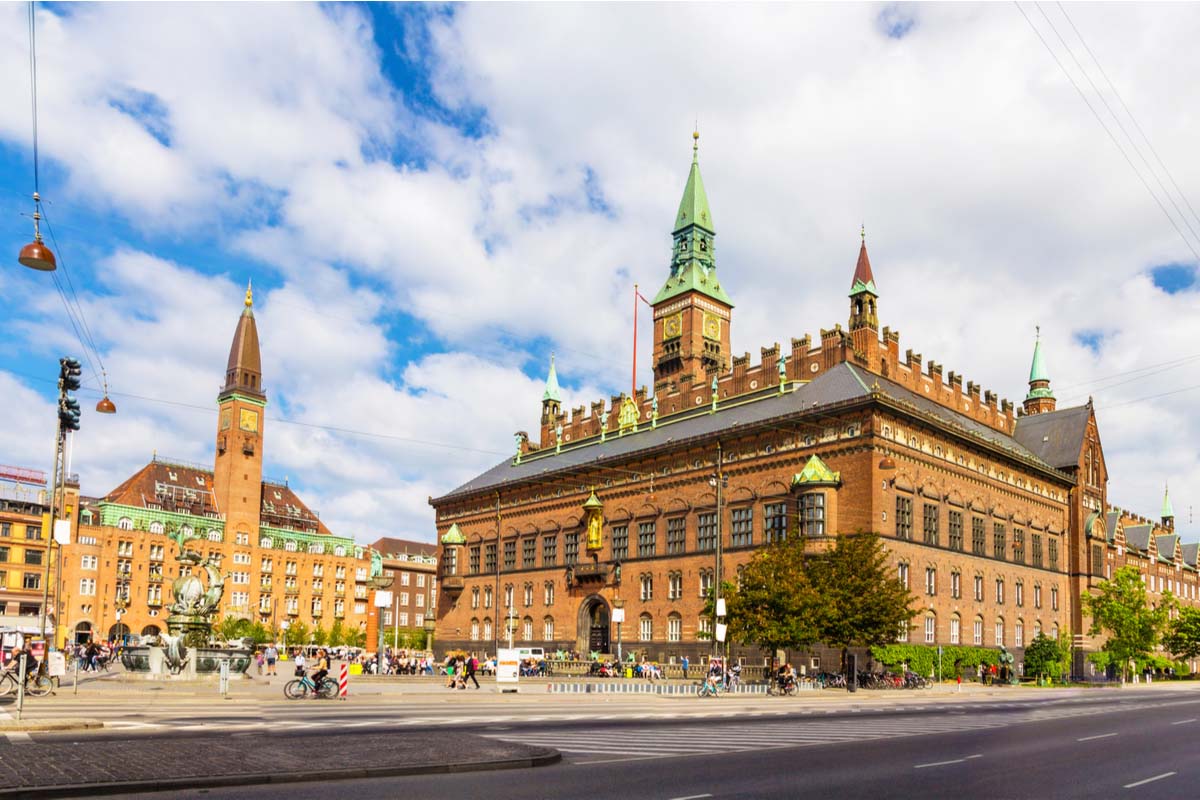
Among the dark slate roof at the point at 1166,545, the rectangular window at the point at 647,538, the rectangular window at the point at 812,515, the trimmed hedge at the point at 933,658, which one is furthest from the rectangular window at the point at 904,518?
the dark slate roof at the point at 1166,545

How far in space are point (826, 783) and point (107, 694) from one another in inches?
1047

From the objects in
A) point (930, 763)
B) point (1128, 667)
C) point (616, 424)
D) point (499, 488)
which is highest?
point (616, 424)

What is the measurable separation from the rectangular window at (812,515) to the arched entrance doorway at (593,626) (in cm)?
2236

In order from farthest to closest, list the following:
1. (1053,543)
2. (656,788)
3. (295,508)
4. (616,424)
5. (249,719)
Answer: (295,508) → (616,424) → (1053,543) → (249,719) → (656,788)

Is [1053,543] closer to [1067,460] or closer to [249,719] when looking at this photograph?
[1067,460]

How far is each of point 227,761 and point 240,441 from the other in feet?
390

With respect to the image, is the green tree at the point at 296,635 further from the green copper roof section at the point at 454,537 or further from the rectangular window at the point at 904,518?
the rectangular window at the point at 904,518

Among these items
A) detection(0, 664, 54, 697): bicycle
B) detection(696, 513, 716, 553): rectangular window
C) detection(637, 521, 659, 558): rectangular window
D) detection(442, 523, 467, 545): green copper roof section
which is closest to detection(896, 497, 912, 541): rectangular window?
detection(696, 513, 716, 553): rectangular window

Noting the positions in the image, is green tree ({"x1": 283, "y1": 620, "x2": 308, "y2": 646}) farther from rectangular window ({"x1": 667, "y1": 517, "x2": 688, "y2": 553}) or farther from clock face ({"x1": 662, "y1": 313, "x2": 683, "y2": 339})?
rectangular window ({"x1": 667, "y1": 517, "x2": 688, "y2": 553})

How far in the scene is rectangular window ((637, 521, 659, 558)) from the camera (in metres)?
70.5

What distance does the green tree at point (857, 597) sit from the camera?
162 feet

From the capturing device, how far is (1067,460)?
75375 mm

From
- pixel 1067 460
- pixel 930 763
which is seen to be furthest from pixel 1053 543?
pixel 930 763

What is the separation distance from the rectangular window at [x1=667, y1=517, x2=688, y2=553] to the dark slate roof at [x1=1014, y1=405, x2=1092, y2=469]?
29.7 meters
